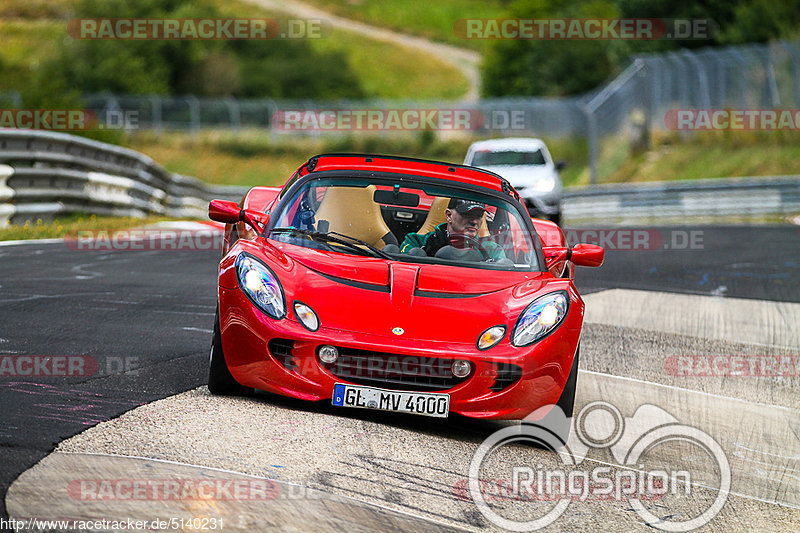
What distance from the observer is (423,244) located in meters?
7.03

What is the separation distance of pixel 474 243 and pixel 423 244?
324mm

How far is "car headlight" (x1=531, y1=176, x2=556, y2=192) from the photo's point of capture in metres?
21.0

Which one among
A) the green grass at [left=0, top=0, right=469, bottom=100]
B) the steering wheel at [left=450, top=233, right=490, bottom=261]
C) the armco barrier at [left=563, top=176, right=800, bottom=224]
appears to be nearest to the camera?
the steering wheel at [left=450, top=233, right=490, bottom=261]

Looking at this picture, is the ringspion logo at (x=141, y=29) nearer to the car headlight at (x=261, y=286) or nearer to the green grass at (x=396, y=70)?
the green grass at (x=396, y=70)

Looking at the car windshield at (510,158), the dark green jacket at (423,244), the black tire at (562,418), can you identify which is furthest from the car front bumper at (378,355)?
the car windshield at (510,158)

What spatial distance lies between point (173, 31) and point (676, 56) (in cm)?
3730

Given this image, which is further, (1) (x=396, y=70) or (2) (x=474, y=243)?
(1) (x=396, y=70)

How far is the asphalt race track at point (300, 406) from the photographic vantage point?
4.61 m

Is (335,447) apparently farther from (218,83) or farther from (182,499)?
(218,83)

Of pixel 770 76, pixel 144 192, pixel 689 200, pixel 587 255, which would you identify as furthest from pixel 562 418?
pixel 770 76

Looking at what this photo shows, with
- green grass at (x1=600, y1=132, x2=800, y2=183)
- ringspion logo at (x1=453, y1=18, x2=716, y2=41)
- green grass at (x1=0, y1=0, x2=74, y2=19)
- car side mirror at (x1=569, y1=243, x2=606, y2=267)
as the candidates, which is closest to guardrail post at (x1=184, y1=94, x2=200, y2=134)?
ringspion logo at (x1=453, y1=18, x2=716, y2=41)

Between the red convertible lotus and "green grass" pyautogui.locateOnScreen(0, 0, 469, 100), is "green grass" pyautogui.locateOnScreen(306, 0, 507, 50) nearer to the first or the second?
"green grass" pyautogui.locateOnScreen(0, 0, 469, 100)

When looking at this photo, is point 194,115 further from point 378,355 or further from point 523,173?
point 378,355

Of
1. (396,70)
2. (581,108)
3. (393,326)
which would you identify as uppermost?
(396,70)
